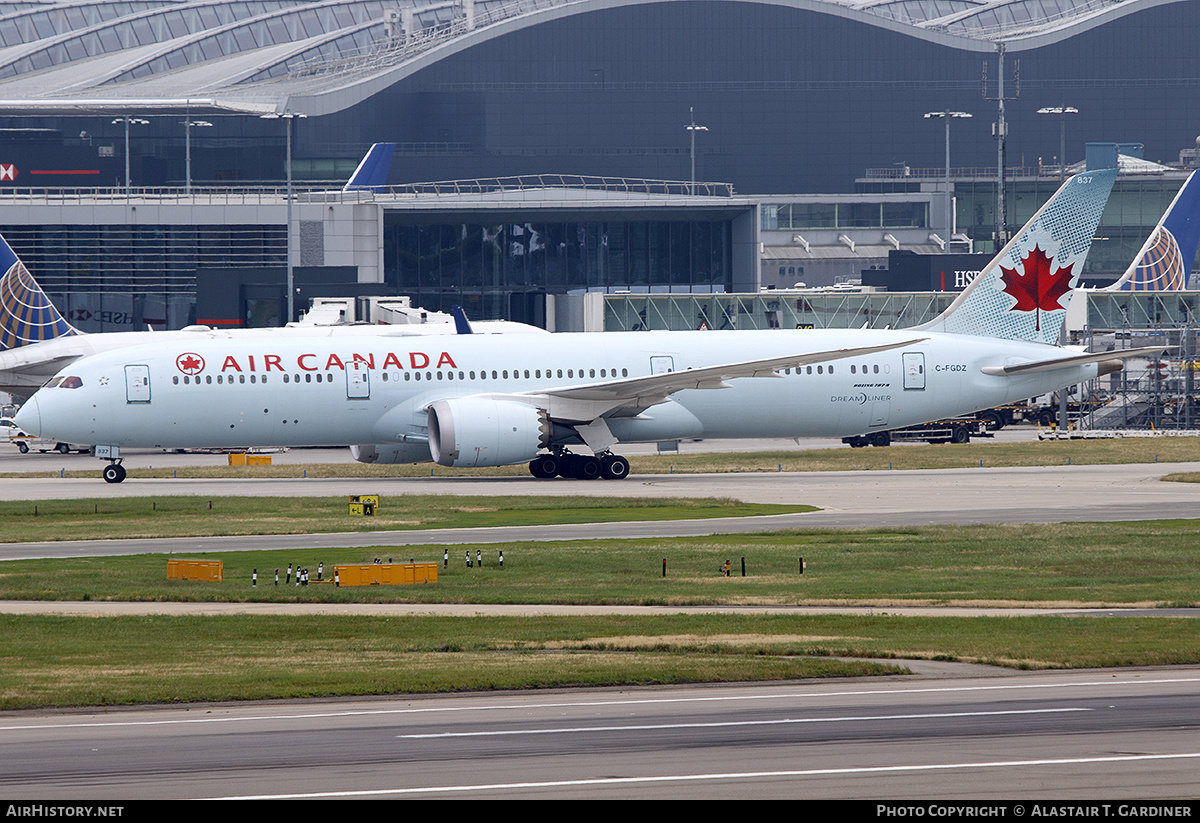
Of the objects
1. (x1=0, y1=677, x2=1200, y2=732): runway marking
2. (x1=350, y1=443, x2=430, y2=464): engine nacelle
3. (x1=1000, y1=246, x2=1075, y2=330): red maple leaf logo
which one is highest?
(x1=1000, y1=246, x2=1075, y2=330): red maple leaf logo

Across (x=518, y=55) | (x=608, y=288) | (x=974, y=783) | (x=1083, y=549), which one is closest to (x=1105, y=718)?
(x=974, y=783)

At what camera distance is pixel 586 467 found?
48219mm

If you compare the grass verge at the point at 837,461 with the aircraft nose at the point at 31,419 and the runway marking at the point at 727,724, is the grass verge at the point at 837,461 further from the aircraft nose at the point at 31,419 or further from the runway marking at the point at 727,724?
the runway marking at the point at 727,724

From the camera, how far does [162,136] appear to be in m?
124

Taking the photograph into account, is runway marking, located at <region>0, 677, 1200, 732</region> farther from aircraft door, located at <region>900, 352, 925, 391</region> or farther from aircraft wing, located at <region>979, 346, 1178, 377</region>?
aircraft wing, located at <region>979, 346, 1178, 377</region>

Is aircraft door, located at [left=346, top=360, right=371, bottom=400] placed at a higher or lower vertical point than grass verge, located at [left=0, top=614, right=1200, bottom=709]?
higher

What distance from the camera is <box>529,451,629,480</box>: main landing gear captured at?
4822cm

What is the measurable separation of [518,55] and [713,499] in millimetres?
102910

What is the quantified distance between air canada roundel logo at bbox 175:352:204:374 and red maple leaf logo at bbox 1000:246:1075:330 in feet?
87.1

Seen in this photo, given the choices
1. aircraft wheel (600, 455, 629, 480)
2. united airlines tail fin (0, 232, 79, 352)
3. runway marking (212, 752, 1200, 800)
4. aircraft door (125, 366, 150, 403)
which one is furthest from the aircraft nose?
runway marking (212, 752, 1200, 800)

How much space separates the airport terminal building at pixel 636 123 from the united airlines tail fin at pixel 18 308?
123ft

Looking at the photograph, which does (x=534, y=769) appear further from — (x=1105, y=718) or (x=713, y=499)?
(x=713, y=499)

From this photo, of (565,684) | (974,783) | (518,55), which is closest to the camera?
(974,783)

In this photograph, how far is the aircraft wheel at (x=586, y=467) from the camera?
48.2 metres
